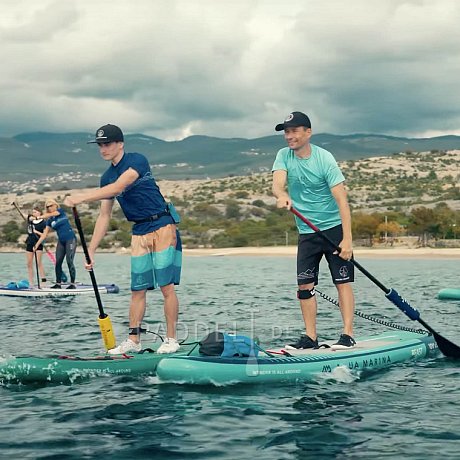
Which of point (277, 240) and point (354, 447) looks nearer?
point (354, 447)

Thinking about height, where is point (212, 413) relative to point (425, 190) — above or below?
below

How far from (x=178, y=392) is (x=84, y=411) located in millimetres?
1072

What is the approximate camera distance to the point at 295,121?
329 inches

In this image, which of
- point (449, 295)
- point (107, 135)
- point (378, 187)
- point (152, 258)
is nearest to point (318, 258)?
point (152, 258)

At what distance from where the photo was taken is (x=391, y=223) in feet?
187

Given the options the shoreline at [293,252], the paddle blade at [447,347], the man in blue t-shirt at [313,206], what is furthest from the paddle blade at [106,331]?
the shoreline at [293,252]

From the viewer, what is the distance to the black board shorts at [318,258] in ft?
28.3

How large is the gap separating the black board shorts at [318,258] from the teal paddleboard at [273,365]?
0.87 metres

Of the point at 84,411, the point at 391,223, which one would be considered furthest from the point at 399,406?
the point at 391,223

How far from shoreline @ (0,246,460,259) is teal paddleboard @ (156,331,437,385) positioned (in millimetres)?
38106

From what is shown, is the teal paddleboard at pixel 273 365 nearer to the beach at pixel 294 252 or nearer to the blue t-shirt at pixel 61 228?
the blue t-shirt at pixel 61 228

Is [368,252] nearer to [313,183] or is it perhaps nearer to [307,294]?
[307,294]

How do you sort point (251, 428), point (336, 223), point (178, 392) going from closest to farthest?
point (251, 428), point (178, 392), point (336, 223)

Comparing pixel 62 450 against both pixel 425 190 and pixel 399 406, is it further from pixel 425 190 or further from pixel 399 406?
pixel 425 190
